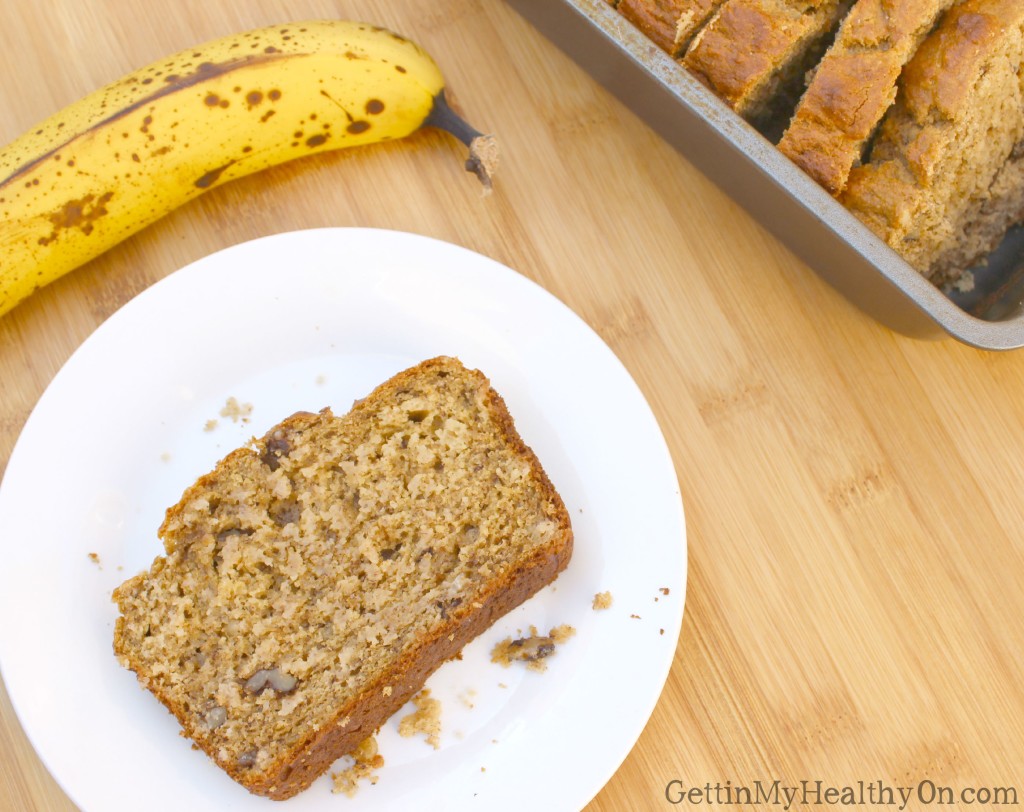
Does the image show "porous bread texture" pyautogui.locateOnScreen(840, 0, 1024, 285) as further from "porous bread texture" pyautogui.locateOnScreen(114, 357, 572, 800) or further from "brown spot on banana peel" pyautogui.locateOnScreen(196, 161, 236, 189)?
"brown spot on banana peel" pyautogui.locateOnScreen(196, 161, 236, 189)

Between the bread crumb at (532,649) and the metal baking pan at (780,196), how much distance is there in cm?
99

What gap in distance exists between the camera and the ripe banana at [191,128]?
1893mm

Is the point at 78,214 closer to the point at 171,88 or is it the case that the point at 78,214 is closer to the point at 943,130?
the point at 171,88

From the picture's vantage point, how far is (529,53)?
89.7 inches

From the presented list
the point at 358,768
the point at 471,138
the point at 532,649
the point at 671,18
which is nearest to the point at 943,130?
the point at 671,18

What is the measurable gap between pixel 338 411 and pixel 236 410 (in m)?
0.23

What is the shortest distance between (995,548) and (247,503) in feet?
5.69

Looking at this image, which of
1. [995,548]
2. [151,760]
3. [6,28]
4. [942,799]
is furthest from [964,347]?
[6,28]

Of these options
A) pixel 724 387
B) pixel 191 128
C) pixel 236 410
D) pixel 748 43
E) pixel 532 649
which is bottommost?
pixel 532 649

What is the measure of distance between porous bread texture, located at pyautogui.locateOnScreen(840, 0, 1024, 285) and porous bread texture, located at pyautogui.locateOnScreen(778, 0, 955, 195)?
0.06 m

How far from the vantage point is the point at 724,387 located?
7.14 ft

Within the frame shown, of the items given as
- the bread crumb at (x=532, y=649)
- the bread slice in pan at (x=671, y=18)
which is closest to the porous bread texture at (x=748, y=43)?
the bread slice in pan at (x=671, y=18)

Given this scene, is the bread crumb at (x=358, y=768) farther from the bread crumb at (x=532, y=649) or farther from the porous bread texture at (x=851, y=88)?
the porous bread texture at (x=851, y=88)

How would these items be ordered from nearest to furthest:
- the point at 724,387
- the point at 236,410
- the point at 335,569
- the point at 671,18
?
the point at 335,569 < the point at 671,18 < the point at 236,410 < the point at 724,387
